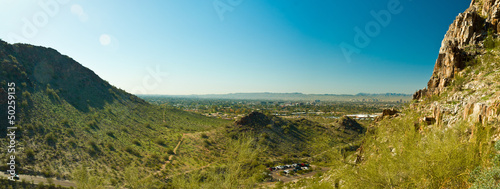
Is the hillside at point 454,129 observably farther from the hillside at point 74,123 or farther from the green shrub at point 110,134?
the green shrub at point 110,134

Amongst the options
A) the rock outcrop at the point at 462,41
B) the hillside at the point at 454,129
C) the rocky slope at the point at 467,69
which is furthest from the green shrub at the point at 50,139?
the rock outcrop at the point at 462,41

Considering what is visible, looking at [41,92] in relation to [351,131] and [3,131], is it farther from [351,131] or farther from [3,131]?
[351,131]

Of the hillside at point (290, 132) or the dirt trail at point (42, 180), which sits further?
the hillside at point (290, 132)

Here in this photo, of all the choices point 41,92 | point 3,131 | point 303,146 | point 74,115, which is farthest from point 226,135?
point 41,92

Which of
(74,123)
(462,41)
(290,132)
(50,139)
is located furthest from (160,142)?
(462,41)

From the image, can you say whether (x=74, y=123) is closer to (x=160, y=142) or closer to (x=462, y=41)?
(x=160, y=142)

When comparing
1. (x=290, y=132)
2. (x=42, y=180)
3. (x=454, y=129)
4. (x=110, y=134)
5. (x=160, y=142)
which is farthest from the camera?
(x=290, y=132)
